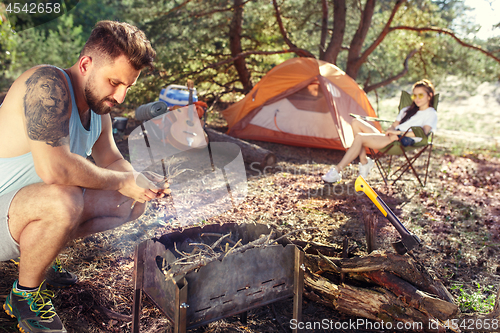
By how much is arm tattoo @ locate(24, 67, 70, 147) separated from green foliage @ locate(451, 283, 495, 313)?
271 centimetres

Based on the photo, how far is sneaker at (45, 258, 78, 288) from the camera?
7.18ft

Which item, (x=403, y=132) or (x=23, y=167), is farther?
(x=403, y=132)

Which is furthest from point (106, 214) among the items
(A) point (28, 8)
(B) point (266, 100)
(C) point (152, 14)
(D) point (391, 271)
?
(A) point (28, 8)

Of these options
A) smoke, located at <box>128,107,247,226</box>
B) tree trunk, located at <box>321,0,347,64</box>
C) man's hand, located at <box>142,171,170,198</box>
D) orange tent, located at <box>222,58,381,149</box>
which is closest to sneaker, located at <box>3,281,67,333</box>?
man's hand, located at <box>142,171,170,198</box>

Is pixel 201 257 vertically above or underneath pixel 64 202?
underneath

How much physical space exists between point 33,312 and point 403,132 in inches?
182

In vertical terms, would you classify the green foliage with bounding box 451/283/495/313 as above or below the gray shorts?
below

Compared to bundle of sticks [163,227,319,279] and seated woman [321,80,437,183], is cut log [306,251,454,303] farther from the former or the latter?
seated woman [321,80,437,183]

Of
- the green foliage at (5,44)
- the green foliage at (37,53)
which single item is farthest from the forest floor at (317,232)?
the green foliage at (37,53)

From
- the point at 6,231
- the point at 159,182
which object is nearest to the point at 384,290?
the point at 159,182

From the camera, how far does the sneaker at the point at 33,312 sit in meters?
1.72

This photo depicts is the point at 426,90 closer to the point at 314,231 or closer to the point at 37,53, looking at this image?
the point at 314,231

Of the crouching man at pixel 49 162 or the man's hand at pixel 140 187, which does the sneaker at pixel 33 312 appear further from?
the man's hand at pixel 140 187

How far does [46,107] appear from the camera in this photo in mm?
1716
